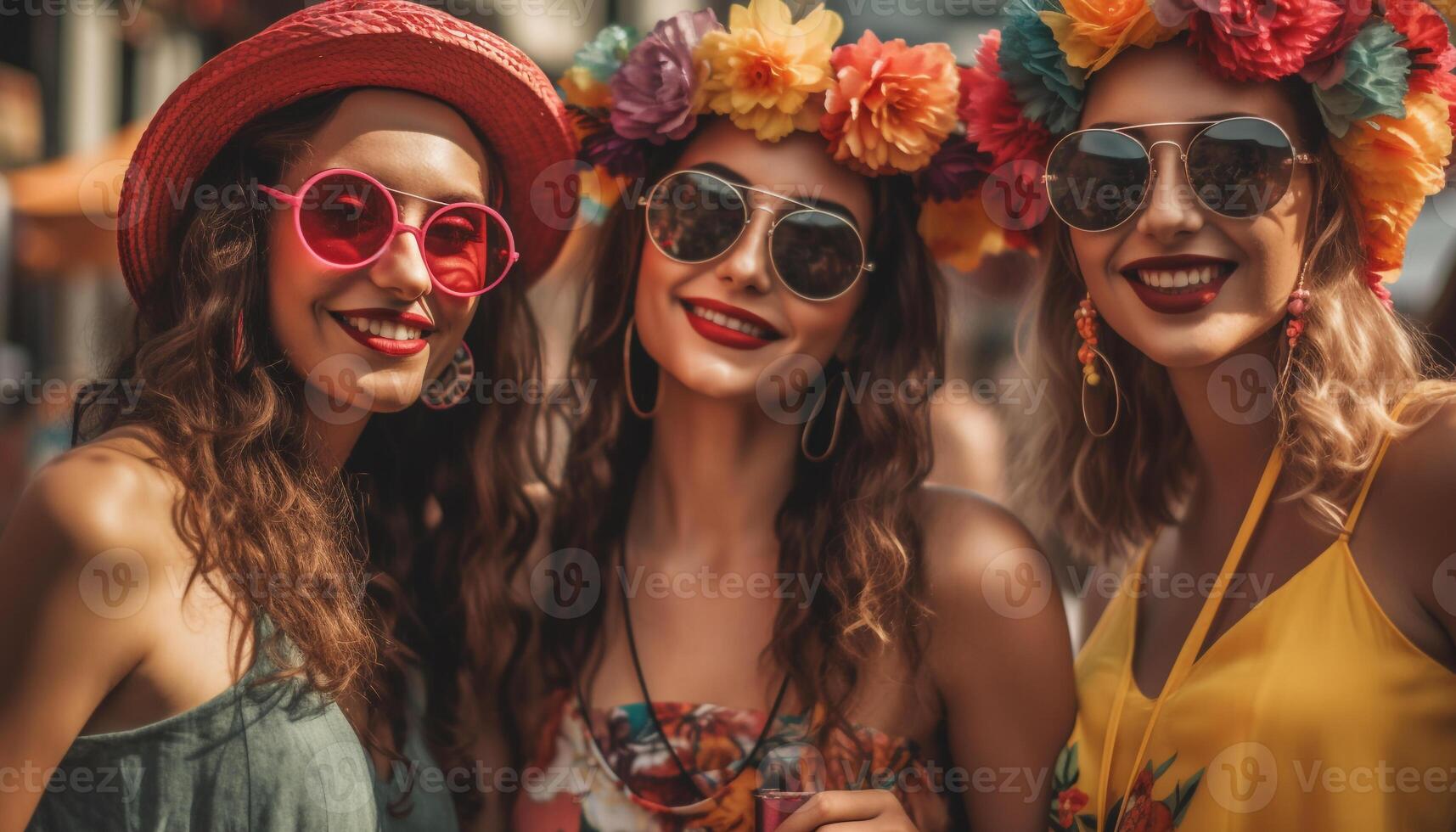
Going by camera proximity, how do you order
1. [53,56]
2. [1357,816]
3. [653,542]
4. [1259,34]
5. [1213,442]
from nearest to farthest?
[1357,816] < [1259,34] < [1213,442] < [653,542] < [53,56]

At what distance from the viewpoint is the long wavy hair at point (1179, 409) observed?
2053mm

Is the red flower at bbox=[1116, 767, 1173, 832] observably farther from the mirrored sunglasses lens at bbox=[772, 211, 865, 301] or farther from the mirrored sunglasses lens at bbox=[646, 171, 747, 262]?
the mirrored sunglasses lens at bbox=[646, 171, 747, 262]

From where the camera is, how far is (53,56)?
25.0 feet

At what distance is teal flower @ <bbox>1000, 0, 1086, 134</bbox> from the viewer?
2301mm

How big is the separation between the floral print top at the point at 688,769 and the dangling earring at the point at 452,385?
77cm

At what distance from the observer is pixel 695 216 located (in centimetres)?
249

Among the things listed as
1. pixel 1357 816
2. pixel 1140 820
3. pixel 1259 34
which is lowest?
pixel 1140 820

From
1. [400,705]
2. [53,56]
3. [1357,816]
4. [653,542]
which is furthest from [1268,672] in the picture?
[53,56]

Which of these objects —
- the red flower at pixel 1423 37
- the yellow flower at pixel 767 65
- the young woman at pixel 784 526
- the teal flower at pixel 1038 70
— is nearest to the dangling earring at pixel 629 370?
the young woman at pixel 784 526

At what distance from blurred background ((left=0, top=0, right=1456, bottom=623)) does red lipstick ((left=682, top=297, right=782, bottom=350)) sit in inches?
74.1

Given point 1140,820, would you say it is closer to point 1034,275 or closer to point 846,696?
point 846,696

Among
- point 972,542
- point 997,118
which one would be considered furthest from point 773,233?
point 972,542

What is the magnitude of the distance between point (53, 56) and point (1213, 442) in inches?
312

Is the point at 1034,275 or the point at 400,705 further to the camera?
the point at 1034,275
